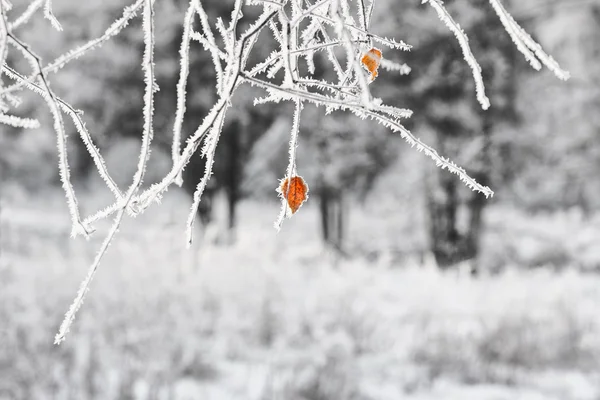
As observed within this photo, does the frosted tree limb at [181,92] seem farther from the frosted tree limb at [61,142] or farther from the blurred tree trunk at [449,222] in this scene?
the blurred tree trunk at [449,222]

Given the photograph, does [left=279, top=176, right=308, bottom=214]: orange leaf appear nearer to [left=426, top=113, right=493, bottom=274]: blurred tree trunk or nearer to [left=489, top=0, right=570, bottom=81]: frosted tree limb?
[left=489, top=0, right=570, bottom=81]: frosted tree limb

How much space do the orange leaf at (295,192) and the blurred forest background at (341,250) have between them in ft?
8.14

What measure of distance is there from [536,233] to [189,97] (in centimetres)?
754

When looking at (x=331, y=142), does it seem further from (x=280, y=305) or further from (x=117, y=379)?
(x=117, y=379)

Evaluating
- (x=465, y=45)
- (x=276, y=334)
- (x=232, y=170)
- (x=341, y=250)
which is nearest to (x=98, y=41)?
(x=465, y=45)

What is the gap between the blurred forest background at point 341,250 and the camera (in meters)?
3.50

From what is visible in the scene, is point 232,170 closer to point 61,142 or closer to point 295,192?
point 295,192

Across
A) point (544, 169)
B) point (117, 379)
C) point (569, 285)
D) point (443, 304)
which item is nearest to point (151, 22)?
point (117, 379)

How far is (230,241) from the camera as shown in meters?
9.32

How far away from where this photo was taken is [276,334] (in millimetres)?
4027

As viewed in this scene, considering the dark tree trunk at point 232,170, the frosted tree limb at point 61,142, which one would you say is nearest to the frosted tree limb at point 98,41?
the frosted tree limb at point 61,142

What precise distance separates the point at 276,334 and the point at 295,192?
346 cm

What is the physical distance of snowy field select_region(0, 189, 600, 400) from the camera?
3.18m

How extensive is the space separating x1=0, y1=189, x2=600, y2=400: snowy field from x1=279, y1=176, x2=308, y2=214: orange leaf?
2.46 metres
